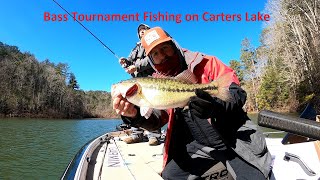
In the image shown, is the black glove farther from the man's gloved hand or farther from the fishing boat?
the fishing boat

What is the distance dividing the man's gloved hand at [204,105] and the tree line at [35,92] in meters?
55.8

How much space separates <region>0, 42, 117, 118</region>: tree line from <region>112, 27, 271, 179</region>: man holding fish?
5514 centimetres

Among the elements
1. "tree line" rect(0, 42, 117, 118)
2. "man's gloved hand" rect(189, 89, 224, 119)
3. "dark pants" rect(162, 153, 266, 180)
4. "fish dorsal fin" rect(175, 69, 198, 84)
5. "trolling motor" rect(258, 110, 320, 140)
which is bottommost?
"dark pants" rect(162, 153, 266, 180)

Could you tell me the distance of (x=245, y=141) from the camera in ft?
7.84

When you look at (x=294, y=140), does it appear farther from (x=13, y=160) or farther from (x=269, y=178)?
(x=13, y=160)

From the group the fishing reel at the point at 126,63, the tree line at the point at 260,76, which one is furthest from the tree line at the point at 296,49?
the fishing reel at the point at 126,63

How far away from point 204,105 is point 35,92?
69.2m

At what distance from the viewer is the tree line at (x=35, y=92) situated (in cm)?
6125

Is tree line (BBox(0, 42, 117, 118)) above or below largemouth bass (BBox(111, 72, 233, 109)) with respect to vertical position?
above

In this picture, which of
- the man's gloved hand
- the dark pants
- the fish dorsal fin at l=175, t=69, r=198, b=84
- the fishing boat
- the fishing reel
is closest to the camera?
the man's gloved hand

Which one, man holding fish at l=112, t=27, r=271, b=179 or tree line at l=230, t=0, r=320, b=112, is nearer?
man holding fish at l=112, t=27, r=271, b=179

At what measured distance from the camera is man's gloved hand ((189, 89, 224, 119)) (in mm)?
2162

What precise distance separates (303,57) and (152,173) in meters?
35.3

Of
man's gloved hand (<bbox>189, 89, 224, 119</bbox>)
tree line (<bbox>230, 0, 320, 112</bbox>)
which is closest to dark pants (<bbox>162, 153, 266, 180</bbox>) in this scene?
man's gloved hand (<bbox>189, 89, 224, 119</bbox>)
